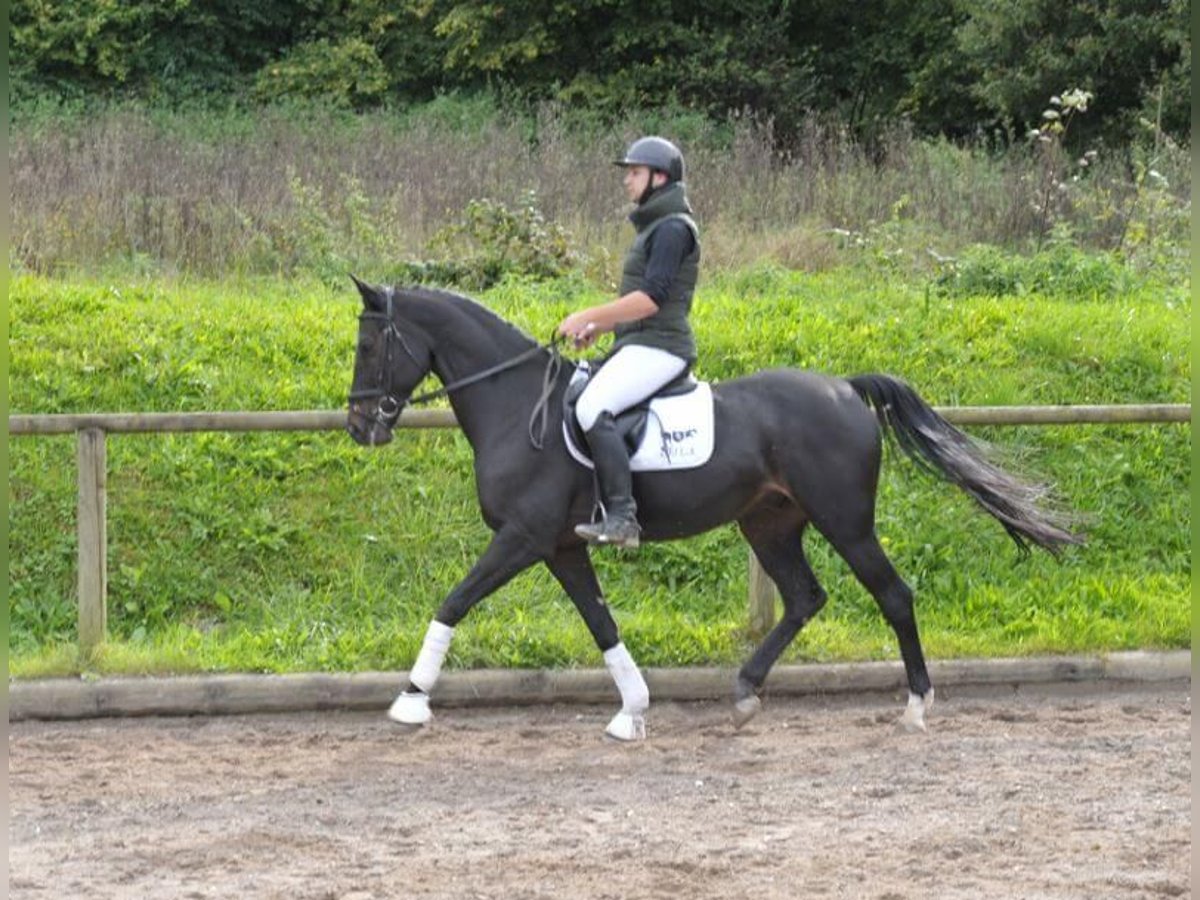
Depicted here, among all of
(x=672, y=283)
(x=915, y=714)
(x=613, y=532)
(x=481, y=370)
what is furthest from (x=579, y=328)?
(x=915, y=714)

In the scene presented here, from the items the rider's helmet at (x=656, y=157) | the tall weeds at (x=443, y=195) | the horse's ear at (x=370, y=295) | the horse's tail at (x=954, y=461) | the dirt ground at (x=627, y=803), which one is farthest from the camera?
the tall weeds at (x=443, y=195)

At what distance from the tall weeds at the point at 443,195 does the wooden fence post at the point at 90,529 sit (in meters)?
5.00

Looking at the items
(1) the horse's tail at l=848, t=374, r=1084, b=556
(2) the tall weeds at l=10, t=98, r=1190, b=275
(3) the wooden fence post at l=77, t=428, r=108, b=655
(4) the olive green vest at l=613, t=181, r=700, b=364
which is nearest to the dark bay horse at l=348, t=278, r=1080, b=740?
(1) the horse's tail at l=848, t=374, r=1084, b=556

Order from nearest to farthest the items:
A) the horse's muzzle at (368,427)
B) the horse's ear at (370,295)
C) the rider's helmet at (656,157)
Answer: the rider's helmet at (656,157), the horse's ear at (370,295), the horse's muzzle at (368,427)


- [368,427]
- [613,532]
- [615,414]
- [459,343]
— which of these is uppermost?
[459,343]

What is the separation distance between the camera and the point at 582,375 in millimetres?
8609

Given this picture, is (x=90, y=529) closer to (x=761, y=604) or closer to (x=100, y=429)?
(x=100, y=429)

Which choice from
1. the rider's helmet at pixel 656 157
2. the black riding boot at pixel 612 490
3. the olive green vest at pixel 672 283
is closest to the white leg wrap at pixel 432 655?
the black riding boot at pixel 612 490

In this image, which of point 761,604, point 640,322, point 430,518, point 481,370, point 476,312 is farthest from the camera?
point 430,518

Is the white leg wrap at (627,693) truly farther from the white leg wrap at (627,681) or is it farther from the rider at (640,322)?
the rider at (640,322)

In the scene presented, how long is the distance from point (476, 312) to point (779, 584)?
1.90m

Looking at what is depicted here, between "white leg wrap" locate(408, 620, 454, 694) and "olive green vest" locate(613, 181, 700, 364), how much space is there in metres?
1.49

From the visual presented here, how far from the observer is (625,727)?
8.47 metres

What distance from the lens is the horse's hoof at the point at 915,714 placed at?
8.61 m
